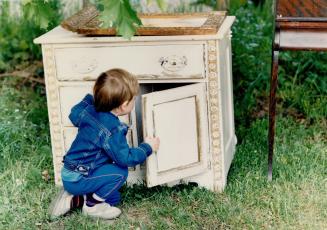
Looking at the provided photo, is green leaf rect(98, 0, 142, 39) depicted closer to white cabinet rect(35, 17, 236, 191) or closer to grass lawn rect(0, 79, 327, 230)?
white cabinet rect(35, 17, 236, 191)

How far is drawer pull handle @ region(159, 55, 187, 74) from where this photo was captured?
12.4 ft

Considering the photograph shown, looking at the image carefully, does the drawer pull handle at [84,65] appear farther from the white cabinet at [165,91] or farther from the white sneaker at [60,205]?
the white sneaker at [60,205]

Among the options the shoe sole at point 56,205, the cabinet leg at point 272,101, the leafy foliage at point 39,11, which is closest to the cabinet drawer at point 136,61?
the leafy foliage at point 39,11

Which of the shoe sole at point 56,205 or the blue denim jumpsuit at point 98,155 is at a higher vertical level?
→ the blue denim jumpsuit at point 98,155

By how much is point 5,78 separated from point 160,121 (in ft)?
7.16

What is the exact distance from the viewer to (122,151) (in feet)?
11.9

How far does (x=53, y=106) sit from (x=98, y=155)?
0.47 meters

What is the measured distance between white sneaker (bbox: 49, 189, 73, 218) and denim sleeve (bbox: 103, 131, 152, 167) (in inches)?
13.6

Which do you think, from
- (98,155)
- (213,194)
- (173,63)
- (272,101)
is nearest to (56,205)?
(98,155)

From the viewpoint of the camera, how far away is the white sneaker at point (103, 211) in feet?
12.2

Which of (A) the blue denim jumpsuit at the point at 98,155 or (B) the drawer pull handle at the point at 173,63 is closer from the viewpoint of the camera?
(A) the blue denim jumpsuit at the point at 98,155

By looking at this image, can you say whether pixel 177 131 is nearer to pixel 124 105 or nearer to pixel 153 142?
pixel 153 142

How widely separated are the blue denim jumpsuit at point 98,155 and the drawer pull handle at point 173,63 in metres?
0.38

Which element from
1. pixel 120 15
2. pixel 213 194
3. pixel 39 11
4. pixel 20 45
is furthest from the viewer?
pixel 20 45
